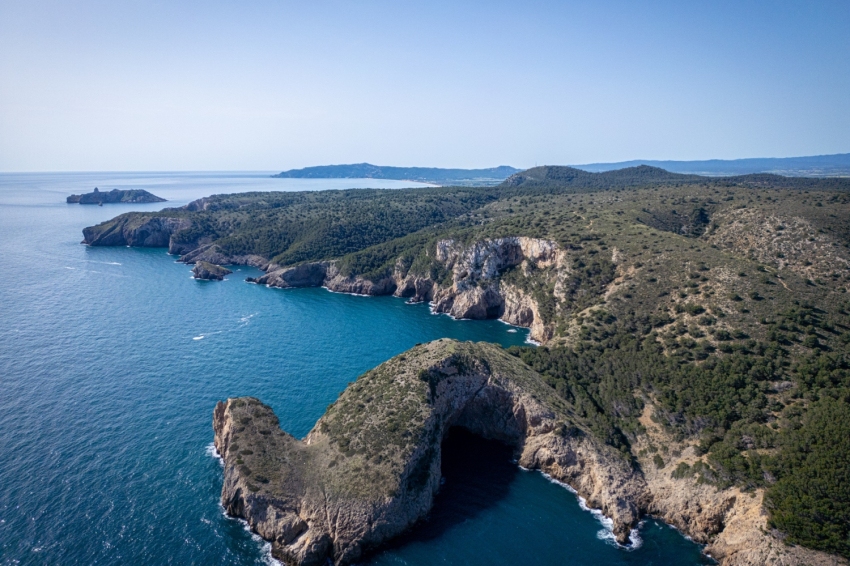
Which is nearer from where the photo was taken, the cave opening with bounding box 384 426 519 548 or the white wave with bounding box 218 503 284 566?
the white wave with bounding box 218 503 284 566

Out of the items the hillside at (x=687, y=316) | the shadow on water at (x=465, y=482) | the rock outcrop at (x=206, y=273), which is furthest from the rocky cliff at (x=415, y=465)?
the rock outcrop at (x=206, y=273)

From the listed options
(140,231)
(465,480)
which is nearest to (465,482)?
(465,480)

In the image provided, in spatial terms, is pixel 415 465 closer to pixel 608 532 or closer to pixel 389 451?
pixel 389 451

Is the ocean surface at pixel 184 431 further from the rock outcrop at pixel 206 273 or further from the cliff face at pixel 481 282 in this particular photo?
the rock outcrop at pixel 206 273

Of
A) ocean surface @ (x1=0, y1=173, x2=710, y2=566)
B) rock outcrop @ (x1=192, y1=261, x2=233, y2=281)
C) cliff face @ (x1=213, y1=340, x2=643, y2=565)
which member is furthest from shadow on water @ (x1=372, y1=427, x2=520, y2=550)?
rock outcrop @ (x1=192, y1=261, x2=233, y2=281)

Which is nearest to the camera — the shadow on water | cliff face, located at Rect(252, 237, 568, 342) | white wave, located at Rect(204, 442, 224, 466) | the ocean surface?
the ocean surface

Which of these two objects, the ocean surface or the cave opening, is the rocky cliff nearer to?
the cave opening
